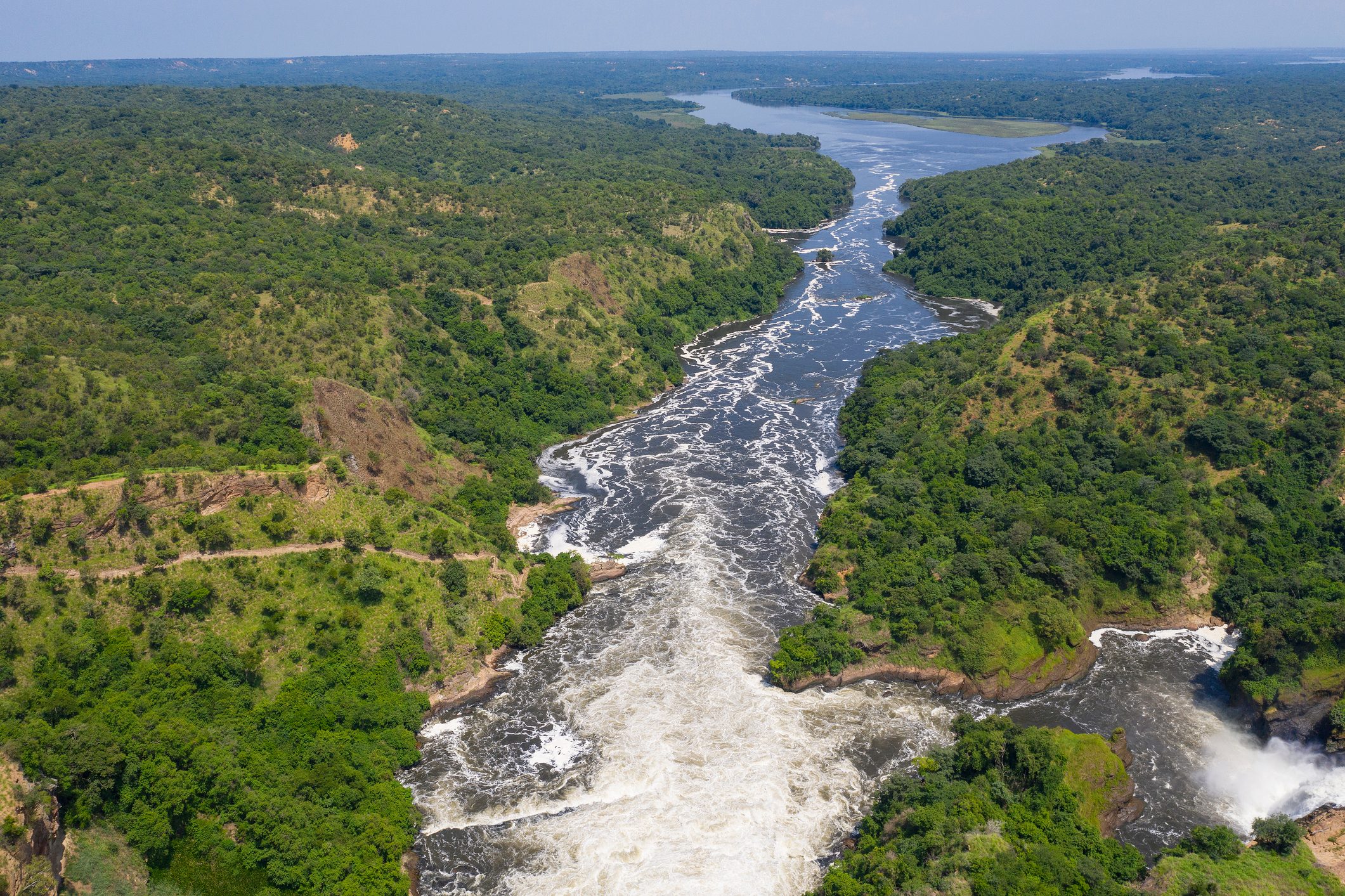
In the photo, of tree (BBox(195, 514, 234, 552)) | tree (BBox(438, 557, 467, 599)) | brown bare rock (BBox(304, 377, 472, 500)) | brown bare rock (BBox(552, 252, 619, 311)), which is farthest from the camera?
brown bare rock (BBox(552, 252, 619, 311))

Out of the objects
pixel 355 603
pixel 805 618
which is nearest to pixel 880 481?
pixel 805 618

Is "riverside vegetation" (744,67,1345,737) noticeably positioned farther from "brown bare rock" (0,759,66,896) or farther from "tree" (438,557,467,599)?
"brown bare rock" (0,759,66,896)

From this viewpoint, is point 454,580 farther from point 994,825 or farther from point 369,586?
point 994,825

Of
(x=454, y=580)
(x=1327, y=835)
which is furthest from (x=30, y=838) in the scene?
(x=1327, y=835)

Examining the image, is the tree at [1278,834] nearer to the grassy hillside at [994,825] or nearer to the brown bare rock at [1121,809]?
the brown bare rock at [1121,809]

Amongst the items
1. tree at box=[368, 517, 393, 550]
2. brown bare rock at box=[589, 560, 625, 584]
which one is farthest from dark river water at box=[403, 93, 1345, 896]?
tree at box=[368, 517, 393, 550]

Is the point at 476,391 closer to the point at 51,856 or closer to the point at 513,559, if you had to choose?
the point at 513,559
